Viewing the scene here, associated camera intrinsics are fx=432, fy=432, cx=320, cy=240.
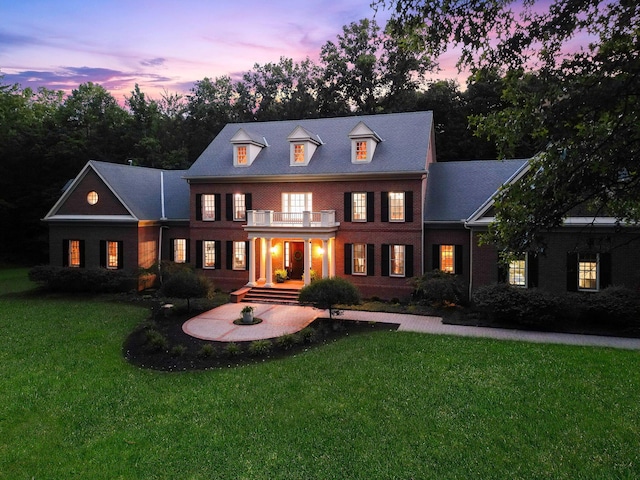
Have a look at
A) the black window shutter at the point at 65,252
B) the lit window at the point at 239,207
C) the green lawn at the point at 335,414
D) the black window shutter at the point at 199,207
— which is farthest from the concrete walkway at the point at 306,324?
the black window shutter at the point at 65,252

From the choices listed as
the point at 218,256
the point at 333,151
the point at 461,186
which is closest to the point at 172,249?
the point at 218,256

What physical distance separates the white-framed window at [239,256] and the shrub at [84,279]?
5.80 metres

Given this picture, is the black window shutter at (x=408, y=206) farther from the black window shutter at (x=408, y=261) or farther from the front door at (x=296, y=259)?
the front door at (x=296, y=259)

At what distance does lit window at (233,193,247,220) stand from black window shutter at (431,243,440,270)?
36.0 ft

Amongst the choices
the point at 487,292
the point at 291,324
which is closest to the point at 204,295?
the point at 291,324

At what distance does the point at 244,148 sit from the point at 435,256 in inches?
504

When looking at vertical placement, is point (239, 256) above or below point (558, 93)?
below

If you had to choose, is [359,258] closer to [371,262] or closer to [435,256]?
[371,262]

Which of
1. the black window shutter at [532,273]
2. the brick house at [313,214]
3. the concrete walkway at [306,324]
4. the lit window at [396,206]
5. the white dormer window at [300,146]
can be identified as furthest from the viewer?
the white dormer window at [300,146]

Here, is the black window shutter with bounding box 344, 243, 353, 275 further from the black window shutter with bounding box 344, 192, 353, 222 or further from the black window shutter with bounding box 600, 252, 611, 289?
the black window shutter with bounding box 600, 252, 611, 289

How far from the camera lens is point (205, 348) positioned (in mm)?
13602

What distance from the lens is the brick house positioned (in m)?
22.5

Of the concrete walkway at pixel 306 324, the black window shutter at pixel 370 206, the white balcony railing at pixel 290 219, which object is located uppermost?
the black window shutter at pixel 370 206

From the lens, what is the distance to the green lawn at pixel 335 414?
24.5 feet
